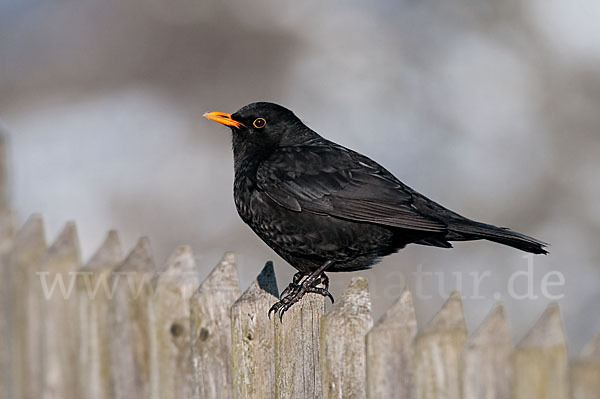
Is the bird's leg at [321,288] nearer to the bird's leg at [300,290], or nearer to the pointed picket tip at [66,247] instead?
the bird's leg at [300,290]

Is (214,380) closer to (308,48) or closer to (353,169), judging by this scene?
(353,169)

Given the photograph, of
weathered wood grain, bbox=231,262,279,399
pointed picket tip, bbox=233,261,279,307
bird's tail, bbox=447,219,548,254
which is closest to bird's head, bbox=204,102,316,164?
bird's tail, bbox=447,219,548,254

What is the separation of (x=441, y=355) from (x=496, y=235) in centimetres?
163

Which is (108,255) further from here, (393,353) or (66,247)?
(393,353)

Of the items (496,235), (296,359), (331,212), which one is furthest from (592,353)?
(331,212)

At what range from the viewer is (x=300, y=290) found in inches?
143

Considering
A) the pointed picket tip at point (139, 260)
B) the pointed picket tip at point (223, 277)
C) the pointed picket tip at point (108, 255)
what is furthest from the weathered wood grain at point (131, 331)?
the pointed picket tip at point (223, 277)

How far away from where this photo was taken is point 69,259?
3.09 metres

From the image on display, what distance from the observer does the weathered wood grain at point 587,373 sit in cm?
204

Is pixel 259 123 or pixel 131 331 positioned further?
pixel 259 123

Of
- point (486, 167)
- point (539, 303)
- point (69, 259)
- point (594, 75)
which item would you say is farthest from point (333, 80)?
point (69, 259)

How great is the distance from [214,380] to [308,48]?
10466mm

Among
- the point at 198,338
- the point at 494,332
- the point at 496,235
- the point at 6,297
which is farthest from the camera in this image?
the point at 496,235

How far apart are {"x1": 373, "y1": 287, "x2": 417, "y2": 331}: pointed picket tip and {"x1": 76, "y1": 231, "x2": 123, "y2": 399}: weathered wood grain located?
1.10 meters
